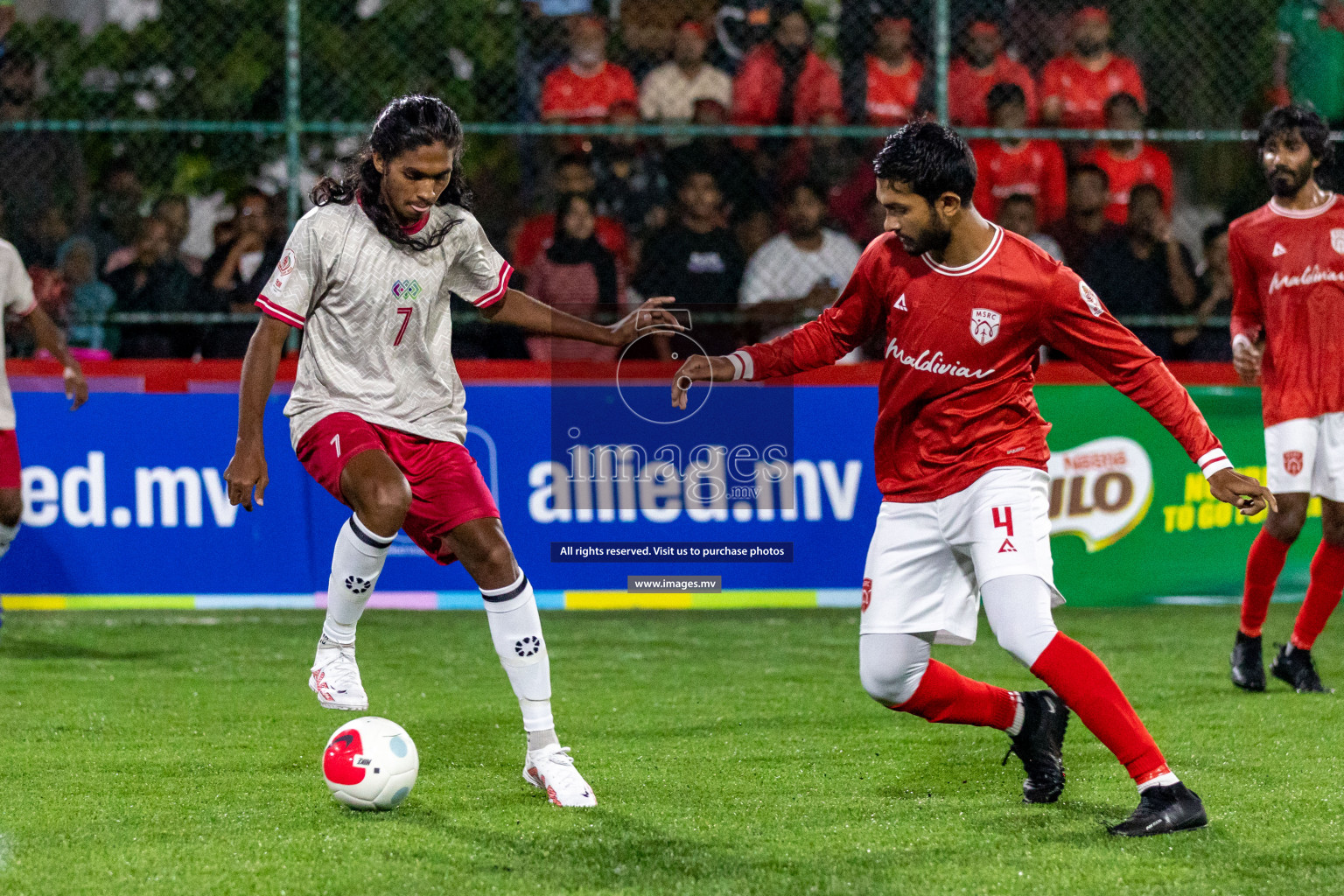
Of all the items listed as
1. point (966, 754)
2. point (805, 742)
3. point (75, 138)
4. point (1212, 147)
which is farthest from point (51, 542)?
point (1212, 147)

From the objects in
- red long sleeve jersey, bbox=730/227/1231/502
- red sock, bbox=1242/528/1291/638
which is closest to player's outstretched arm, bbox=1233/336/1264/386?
red sock, bbox=1242/528/1291/638

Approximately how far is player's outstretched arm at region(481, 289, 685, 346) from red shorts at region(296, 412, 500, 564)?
0.52m

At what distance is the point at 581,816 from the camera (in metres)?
4.43

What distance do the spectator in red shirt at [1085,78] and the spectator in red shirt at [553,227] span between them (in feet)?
9.54

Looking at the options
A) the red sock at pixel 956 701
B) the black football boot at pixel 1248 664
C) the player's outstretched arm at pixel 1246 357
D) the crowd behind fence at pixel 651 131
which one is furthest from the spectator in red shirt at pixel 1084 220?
the red sock at pixel 956 701

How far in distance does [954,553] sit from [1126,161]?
647 centimetres

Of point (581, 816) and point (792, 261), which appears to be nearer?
point (581, 816)

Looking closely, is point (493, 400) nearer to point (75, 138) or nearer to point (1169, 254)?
point (75, 138)

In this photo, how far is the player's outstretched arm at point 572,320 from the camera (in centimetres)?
495

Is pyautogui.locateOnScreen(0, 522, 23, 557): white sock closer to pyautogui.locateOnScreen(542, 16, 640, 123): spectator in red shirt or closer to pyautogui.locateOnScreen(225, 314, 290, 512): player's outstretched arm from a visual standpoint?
pyautogui.locateOnScreen(225, 314, 290, 512): player's outstretched arm

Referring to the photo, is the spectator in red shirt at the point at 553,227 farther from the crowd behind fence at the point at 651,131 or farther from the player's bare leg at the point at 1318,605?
the player's bare leg at the point at 1318,605

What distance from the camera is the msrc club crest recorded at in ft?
14.0

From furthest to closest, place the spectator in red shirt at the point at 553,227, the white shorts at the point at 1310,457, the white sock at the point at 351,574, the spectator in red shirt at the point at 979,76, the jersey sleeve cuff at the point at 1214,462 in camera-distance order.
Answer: the spectator in red shirt at the point at 979,76
the spectator in red shirt at the point at 553,227
the white shorts at the point at 1310,457
the white sock at the point at 351,574
the jersey sleeve cuff at the point at 1214,462

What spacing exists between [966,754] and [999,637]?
3.84 ft
